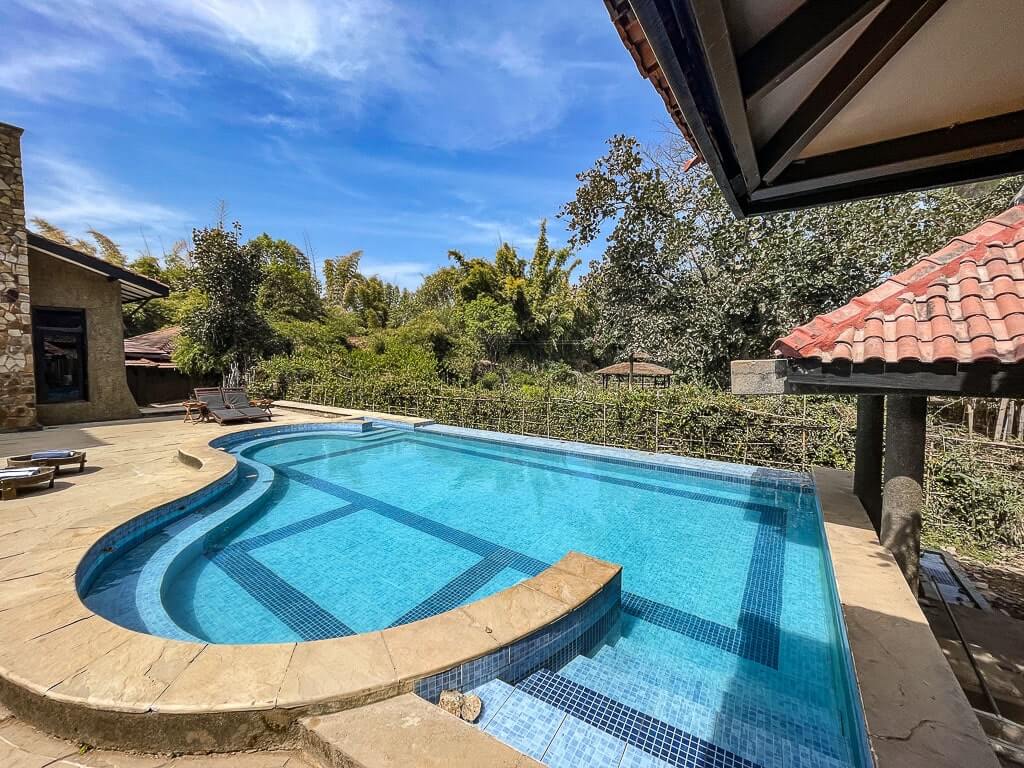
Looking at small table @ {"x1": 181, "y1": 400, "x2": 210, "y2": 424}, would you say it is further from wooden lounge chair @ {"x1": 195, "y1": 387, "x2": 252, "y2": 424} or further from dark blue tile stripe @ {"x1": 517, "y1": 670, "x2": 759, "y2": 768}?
dark blue tile stripe @ {"x1": 517, "y1": 670, "x2": 759, "y2": 768}

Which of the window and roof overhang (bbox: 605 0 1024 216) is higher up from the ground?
roof overhang (bbox: 605 0 1024 216)

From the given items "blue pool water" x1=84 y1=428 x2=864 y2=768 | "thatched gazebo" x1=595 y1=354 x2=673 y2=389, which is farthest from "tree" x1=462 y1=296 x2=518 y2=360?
"blue pool water" x1=84 y1=428 x2=864 y2=768

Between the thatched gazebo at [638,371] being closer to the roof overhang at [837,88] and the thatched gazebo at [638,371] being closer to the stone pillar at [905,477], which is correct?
the stone pillar at [905,477]

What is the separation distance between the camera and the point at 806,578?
4.48 metres

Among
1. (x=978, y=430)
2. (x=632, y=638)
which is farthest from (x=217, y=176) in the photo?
(x=978, y=430)

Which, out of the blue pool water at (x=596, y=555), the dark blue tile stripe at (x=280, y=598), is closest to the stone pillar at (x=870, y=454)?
the blue pool water at (x=596, y=555)

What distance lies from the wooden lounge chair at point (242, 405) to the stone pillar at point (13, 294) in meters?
4.10

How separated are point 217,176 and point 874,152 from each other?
82.2 ft

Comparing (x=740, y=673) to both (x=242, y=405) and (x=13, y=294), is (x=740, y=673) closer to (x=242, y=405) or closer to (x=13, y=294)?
(x=242, y=405)

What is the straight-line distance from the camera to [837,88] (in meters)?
1.67

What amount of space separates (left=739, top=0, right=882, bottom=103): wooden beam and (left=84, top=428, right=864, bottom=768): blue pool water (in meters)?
3.15

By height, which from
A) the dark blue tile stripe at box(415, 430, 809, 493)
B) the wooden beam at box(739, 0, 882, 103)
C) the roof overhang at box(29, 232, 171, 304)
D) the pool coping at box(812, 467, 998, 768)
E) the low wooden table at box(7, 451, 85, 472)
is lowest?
the dark blue tile stripe at box(415, 430, 809, 493)

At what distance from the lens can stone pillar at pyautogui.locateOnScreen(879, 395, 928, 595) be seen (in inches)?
126

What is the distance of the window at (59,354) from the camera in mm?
11258
